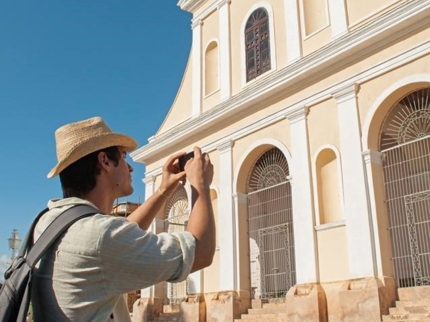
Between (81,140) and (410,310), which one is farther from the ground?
(81,140)

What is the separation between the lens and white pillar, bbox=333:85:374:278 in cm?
864

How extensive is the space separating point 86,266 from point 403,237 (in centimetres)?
894

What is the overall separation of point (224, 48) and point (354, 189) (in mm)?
6389

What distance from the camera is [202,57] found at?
15.1 meters

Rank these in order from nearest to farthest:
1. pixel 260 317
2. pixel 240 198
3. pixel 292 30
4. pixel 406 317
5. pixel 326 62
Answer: pixel 406 317 < pixel 326 62 < pixel 260 317 < pixel 292 30 < pixel 240 198

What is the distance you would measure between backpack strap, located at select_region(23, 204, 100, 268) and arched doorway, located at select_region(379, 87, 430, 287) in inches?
315

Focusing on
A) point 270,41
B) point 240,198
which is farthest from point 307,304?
point 270,41

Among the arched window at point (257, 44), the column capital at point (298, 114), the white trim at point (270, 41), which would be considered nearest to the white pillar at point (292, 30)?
the white trim at point (270, 41)

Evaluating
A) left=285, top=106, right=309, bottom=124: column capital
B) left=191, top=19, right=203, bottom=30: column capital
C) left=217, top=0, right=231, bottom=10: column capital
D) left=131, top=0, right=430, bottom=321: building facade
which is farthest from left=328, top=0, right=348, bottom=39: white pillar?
left=191, top=19, right=203, bottom=30: column capital

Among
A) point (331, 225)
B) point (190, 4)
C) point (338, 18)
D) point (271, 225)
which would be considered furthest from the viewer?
point (190, 4)

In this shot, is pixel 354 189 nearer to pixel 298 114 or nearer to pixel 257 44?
pixel 298 114

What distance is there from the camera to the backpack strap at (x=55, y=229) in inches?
49.3

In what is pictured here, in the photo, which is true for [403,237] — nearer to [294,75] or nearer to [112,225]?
[294,75]

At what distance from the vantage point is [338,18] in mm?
10492
